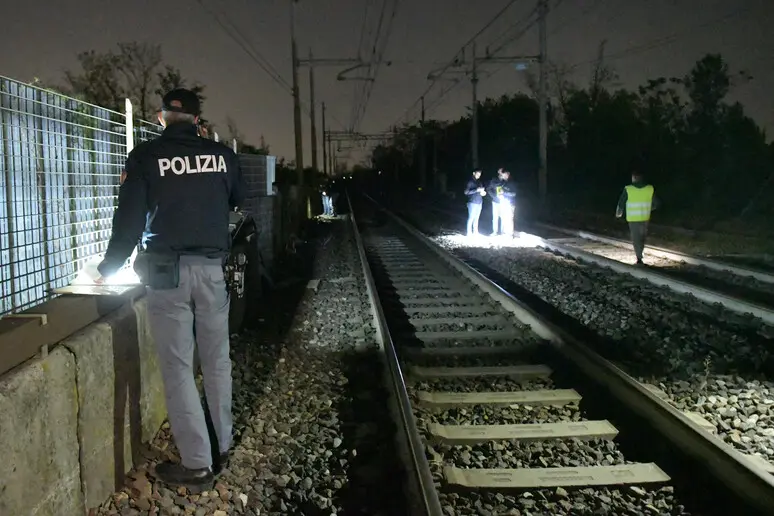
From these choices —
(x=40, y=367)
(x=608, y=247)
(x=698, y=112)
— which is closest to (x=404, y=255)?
(x=608, y=247)

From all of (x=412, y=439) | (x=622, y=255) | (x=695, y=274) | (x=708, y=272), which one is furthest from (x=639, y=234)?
(x=412, y=439)

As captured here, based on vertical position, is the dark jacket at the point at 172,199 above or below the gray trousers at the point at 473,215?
above

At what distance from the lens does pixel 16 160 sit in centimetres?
432

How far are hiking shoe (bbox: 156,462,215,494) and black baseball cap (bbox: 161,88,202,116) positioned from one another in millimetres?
2027

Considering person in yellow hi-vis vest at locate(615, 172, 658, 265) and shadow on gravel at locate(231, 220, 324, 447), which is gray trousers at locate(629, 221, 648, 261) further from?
shadow on gravel at locate(231, 220, 324, 447)

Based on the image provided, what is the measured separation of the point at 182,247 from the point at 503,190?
49.8 ft

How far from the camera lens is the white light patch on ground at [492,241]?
18.2m

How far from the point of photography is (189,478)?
164 inches

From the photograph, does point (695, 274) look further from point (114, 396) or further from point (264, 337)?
point (114, 396)

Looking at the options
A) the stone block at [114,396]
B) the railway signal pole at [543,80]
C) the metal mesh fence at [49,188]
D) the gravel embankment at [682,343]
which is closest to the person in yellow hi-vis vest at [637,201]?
the gravel embankment at [682,343]

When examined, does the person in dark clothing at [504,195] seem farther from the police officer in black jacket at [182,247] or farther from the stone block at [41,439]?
the stone block at [41,439]

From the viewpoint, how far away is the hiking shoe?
4.16 meters

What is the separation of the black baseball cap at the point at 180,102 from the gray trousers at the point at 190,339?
2.69 feet

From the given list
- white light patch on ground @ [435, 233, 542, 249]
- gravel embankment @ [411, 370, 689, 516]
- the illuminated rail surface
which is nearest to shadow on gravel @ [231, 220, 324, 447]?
gravel embankment @ [411, 370, 689, 516]
